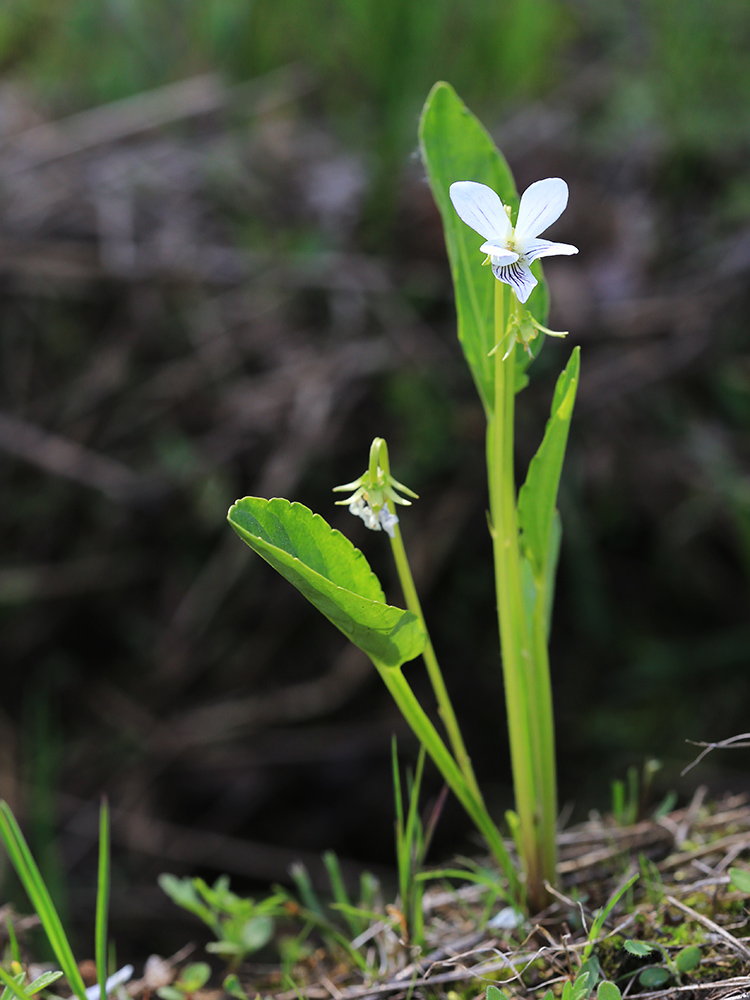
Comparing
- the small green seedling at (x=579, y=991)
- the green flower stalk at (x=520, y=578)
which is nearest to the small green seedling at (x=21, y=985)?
the small green seedling at (x=579, y=991)

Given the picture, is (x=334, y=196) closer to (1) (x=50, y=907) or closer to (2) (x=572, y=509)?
(2) (x=572, y=509)

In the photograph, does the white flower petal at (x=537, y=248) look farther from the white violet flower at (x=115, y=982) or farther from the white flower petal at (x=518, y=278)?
the white violet flower at (x=115, y=982)

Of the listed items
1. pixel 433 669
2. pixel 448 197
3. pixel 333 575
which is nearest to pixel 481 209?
pixel 448 197

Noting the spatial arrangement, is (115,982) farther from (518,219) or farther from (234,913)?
(518,219)

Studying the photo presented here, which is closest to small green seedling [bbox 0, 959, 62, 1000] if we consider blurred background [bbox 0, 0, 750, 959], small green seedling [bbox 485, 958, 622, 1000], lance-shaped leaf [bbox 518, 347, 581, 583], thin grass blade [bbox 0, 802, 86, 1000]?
thin grass blade [bbox 0, 802, 86, 1000]

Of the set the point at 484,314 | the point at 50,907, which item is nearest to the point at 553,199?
the point at 484,314

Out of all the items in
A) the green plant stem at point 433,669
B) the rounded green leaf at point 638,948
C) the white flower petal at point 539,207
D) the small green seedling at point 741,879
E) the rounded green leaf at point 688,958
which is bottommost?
the rounded green leaf at point 688,958
